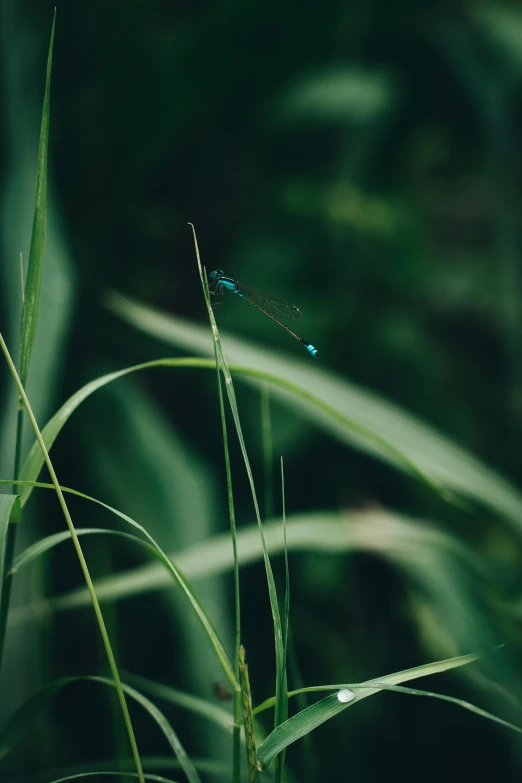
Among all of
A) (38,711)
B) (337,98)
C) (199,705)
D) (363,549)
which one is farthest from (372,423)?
(337,98)

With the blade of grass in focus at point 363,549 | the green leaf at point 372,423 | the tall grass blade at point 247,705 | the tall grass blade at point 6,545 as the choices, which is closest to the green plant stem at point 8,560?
the tall grass blade at point 6,545

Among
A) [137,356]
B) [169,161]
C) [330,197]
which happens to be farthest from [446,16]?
[137,356]

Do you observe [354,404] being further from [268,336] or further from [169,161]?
[169,161]

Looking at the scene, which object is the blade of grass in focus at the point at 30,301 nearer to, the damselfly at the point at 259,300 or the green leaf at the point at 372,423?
the damselfly at the point at 259,300

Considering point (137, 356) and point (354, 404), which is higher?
point (137, 356)

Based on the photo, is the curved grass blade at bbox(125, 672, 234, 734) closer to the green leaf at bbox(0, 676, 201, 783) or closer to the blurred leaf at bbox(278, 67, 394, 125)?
the green leaf at bbox(0, 676, 201, 783)

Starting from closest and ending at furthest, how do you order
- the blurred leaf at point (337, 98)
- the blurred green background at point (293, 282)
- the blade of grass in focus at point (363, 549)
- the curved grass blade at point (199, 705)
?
the curved grass blade at point (199, 705) → the blade of grass in focus at point (363, 549) → the blurred green background at point (293, 282) → the blurred leaf at point (337, 98)

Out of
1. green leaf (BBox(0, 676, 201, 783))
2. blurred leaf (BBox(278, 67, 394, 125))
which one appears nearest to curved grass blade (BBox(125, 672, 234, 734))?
green leaf (BBox(0, 676, 201, 783))

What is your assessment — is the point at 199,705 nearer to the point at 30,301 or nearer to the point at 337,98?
the point at 30,301
